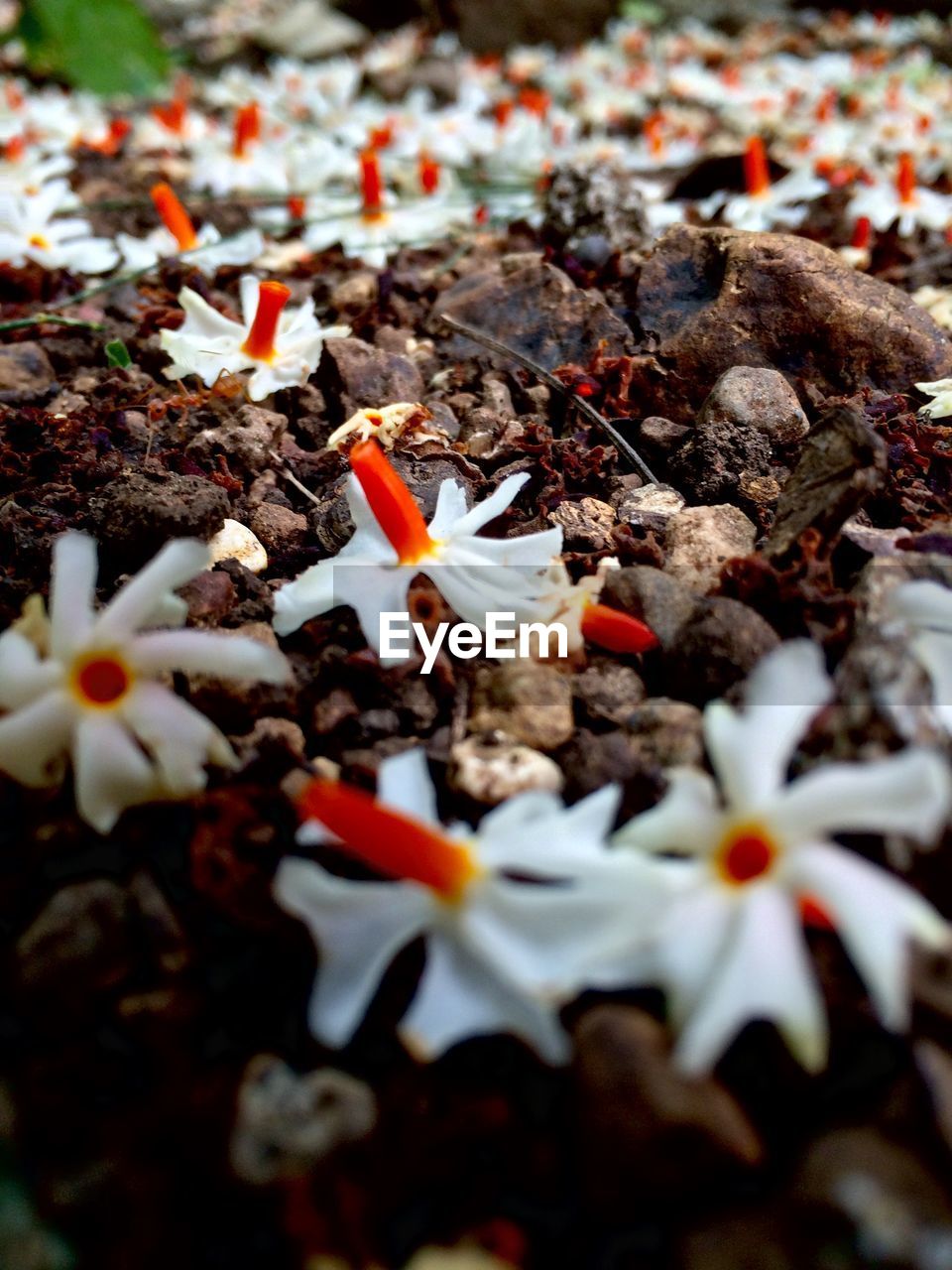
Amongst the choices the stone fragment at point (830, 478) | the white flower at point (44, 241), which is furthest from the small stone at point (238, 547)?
the white flower at point (44, 241)

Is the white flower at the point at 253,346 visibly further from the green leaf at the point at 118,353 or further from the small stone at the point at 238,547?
the small stone at the point at 238,547

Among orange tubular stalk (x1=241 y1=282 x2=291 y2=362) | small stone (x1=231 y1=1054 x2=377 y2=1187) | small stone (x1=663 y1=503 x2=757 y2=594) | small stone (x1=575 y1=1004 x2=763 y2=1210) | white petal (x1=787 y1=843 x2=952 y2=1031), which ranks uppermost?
orange tubular stalk (x1=241 y1=282 x2=291 y2=362)

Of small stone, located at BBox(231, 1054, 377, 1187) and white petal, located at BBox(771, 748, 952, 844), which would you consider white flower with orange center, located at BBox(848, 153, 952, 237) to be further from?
small stone, located at BBox(231, 1054, 377, 1187)

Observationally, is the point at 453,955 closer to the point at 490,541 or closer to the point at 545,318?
the point at 490,541

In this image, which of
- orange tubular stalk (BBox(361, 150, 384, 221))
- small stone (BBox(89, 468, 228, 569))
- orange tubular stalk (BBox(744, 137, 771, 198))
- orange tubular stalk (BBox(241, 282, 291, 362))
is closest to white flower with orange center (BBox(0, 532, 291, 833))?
small stone (BBox(89, 468, 228, 569))

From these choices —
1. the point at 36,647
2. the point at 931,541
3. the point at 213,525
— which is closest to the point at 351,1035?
the point at 36,647

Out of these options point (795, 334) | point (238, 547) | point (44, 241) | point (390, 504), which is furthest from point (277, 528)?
point (44, 241)
